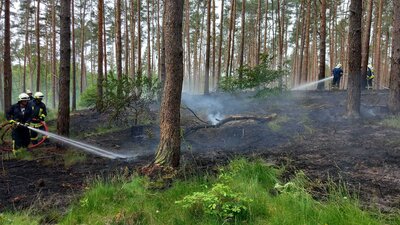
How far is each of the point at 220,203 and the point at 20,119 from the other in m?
7.78

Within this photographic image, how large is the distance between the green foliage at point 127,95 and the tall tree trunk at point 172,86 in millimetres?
5246

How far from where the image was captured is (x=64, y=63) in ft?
28.3

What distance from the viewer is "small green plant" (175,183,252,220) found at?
12.0 feet

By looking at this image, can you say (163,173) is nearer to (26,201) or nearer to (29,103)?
(26,201)

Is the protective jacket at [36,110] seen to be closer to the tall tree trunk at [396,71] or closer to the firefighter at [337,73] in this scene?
the tall tree trunk at [396,71]

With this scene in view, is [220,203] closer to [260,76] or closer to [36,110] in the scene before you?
[36,110]

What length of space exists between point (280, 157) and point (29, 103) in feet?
24.5

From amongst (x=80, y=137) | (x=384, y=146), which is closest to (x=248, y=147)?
(x=384, y=146)

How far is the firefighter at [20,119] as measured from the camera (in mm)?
9125

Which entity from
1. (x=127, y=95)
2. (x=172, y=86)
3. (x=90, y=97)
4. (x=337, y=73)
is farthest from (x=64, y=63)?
(x=337, y=73)

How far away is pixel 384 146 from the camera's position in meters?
6.87

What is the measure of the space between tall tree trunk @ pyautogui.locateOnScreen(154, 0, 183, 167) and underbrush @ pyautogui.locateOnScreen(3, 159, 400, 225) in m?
0.87

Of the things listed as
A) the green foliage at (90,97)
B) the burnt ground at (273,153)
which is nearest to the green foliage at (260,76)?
the burnt ground at (273,153)

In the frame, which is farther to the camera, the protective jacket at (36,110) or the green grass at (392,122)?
the protective jacket at (36,110)
